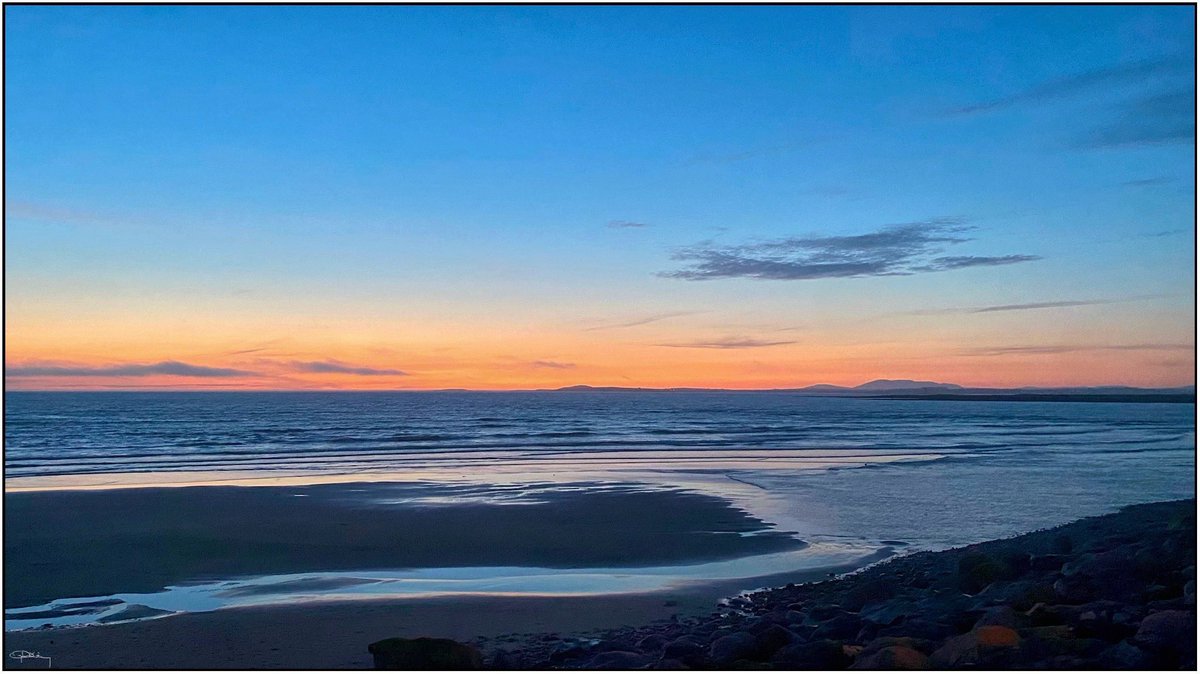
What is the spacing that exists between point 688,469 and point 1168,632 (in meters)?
20.2

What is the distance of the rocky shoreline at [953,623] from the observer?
20.9ft

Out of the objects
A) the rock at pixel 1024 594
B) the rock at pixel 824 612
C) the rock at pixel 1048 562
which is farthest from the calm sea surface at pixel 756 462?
the rock at pixel 824 612

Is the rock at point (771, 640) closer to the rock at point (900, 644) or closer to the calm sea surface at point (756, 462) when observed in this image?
the rock at point (900, 644)

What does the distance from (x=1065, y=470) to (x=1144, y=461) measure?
15.4 feet

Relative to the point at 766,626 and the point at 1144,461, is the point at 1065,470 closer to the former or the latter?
the point at 1144,461

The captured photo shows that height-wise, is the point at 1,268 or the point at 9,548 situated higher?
the point at 1,268

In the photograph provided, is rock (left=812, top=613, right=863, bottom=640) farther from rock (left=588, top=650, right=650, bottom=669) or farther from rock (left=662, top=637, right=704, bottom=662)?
rock (left=588, top=650, right=650, bottom=669)

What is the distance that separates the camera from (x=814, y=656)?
22.1ft

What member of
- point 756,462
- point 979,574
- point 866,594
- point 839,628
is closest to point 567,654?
point 839,628

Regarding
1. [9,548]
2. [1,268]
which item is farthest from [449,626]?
[9,548]

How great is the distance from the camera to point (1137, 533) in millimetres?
11680

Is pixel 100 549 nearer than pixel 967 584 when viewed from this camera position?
No

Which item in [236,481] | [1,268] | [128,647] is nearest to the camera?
[1,268]

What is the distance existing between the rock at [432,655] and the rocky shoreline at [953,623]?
427 millimetres
